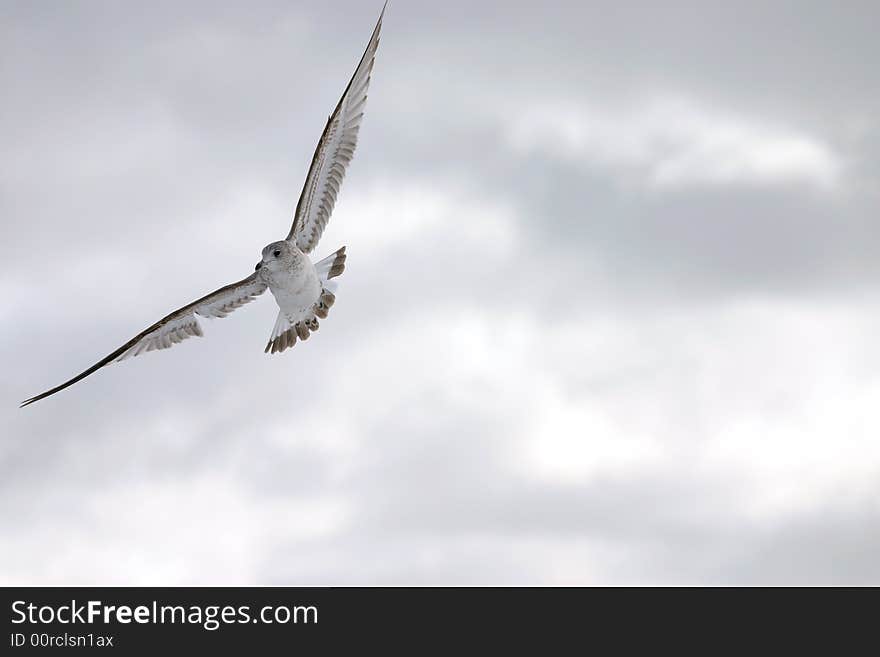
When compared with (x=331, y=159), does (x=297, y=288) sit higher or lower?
lower

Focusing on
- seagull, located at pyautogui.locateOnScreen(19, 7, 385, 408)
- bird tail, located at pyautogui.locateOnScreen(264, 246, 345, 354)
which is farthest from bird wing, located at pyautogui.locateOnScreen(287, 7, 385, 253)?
bird tail, located at pyautogui.locateOnScreen(264, 246, 345, 354)

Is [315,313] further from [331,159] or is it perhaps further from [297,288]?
[331,159]

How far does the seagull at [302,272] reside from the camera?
18.1 metres

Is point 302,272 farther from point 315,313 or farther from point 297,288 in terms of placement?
point 315,313

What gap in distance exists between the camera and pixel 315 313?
19359 mm

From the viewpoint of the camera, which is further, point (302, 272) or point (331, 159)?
point (331, 159)

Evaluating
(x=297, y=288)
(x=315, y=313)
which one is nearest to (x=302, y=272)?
(x=297, y=288)

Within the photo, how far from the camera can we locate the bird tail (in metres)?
19.2

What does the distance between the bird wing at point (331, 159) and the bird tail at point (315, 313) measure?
0.82 m

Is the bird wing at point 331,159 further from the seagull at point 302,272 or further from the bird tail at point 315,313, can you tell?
the bird tail at point 315,313

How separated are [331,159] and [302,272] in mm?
2678

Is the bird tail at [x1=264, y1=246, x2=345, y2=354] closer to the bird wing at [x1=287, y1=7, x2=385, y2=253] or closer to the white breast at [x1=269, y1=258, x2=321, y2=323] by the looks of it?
the white breast at [x1=269, y1=258, x2=321, y2=323]
